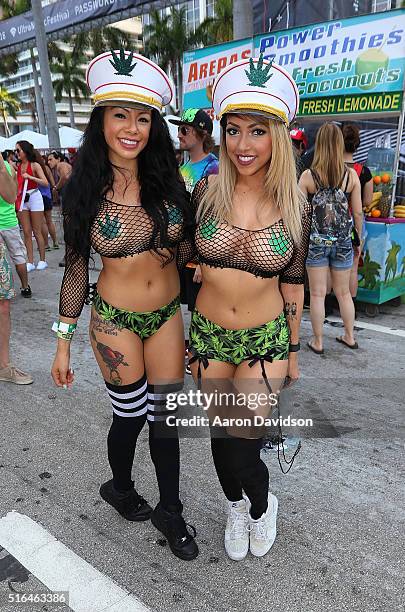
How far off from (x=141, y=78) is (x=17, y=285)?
18.3ft

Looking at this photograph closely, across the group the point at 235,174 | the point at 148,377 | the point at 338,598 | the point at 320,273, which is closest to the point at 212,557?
the point at 338,598

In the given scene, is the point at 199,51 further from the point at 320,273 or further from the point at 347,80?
the point at 320,273

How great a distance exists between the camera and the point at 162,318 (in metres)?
2.11

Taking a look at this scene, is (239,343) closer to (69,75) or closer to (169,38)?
(169,38)

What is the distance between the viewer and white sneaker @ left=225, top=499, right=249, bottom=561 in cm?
217

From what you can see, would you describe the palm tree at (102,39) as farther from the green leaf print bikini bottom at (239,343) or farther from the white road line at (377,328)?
the green leaf print bikini bottom at (239,343)

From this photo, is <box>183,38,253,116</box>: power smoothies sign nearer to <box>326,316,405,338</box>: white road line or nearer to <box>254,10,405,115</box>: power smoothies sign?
<box>254,10,405,115</box>: power smoothies sign

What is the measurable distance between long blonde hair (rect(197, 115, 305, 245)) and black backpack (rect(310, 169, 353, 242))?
2.36 m

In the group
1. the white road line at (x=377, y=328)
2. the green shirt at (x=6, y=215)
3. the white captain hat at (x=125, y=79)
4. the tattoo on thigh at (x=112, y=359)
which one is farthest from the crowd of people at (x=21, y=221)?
the white road line at (x=377, y=328)

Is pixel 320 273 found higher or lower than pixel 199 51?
lower

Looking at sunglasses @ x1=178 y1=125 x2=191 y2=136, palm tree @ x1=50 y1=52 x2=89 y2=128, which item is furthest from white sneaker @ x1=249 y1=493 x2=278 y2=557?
palm tree @ x1=50 y1=52 x2=89 y2=128

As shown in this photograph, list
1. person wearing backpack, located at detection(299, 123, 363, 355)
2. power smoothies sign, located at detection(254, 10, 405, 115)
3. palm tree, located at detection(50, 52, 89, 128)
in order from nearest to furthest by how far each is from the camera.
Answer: person wearing backpack, located at detection(299, 123, 363, 355) → power smoothies sign, located at detection(254, 10, 405, 115) → palm tree, located at detection(50, 52, 89, 128)

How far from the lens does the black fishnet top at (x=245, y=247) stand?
1.93 meters

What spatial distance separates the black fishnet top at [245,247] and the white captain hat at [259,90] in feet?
1.39
